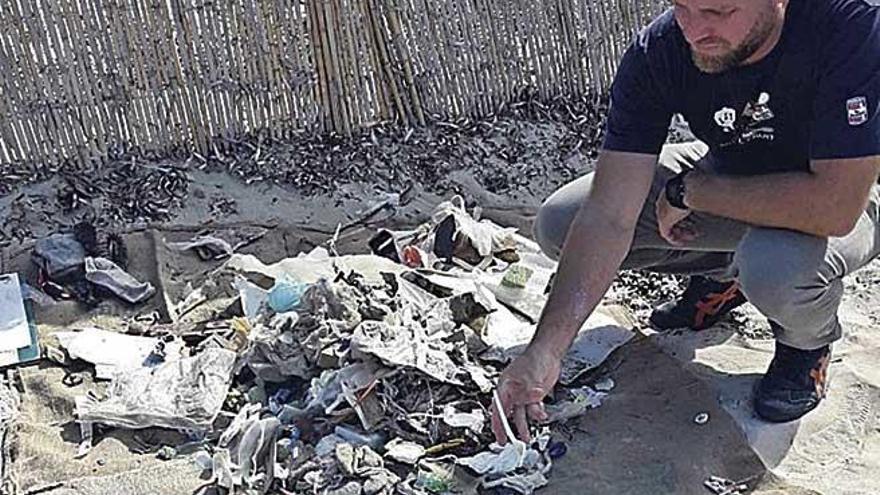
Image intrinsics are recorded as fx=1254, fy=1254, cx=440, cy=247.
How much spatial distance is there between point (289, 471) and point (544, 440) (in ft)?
2.05

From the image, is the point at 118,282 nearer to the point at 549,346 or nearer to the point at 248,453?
the point at 248,453

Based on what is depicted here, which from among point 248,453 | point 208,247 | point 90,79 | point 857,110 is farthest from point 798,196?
point 90,79

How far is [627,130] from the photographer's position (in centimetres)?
301

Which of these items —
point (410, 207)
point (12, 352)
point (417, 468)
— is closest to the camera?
point (417, 468)

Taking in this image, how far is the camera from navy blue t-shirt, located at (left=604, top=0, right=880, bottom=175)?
276 centimetres

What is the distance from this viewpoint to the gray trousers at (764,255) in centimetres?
297

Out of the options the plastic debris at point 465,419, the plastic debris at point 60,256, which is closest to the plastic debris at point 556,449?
the plastic debris at point 465,419

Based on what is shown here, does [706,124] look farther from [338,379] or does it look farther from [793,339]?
[338,379]

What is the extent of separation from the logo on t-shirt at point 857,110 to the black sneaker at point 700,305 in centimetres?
86

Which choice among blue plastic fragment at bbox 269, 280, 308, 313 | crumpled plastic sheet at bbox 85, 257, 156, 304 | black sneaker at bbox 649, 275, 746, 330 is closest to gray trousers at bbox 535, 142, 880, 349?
black sneaker at bbox 649, 275, 746, 330

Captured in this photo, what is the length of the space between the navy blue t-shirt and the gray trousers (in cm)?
18

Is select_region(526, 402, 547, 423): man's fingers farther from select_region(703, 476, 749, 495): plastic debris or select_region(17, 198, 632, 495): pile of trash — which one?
select_region(703, 476, 749, 495): plastic debris

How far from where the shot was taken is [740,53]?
2.86m

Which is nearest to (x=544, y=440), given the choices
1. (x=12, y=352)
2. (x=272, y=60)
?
(x=12, y=352)
